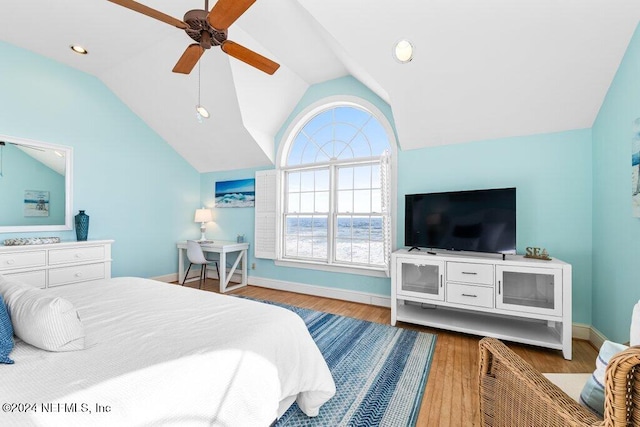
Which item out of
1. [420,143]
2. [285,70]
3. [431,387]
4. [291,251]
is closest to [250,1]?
[285,70]

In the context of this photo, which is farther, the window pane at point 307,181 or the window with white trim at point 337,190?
the window pane at point 307,181

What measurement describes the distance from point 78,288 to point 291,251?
8.74 feet

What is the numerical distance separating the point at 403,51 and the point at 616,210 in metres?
2.17

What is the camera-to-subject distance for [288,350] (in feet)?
4.42

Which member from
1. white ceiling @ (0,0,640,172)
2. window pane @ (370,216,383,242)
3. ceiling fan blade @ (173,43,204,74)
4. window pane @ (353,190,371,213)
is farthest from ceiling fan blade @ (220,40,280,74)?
window pane @ (370,216,383,242)

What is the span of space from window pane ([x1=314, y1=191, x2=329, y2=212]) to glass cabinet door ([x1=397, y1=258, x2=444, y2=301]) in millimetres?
1447

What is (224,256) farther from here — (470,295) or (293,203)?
(470,295)

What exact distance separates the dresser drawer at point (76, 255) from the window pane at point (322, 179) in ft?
9.53

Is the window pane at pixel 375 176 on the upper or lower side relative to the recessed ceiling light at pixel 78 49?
lower

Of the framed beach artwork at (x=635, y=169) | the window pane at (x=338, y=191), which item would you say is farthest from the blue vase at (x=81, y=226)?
the framed beach artwork at (x=635, y=169)

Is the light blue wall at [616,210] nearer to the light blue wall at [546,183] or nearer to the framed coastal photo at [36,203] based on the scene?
the light blue wall at [546,183]

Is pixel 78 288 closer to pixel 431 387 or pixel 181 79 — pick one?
pixel 431 387

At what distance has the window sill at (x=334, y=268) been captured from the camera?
3451 mm

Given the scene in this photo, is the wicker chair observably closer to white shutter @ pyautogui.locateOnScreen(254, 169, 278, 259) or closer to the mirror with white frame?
white shutter @ pyautogui.locateOnScreen(254, 169, 278, 259)
